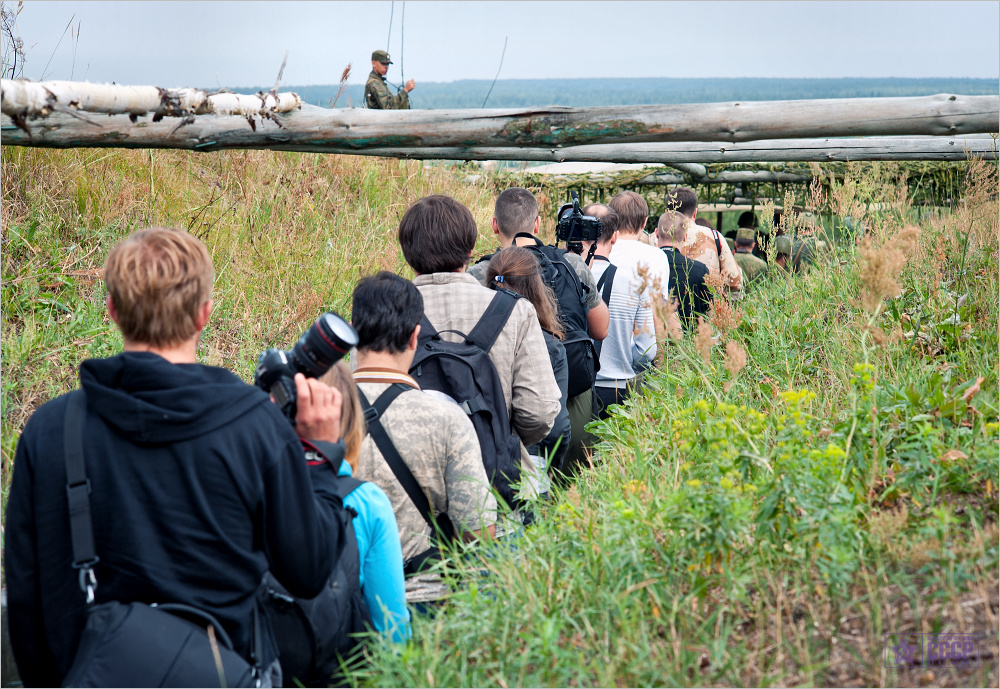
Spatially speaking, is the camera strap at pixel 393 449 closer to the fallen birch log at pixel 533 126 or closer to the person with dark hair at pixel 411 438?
the person with dark hair at pixel 411 438

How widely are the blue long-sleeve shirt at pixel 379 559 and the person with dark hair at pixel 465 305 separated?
45.2 inches

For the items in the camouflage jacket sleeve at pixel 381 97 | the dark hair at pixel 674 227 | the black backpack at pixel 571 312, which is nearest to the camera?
the black backpack at pixel 571 312

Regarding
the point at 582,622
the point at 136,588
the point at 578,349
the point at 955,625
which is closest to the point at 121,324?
the point at 136,588

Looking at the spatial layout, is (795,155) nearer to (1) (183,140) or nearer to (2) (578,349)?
(2) (578,349)

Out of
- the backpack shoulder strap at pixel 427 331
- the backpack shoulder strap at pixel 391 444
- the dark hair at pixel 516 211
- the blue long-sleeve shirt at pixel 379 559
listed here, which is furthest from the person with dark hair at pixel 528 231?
the blue long-sleeve shirt at pixel 379 559

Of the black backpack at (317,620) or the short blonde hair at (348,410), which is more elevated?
the short blonde hair at (348,410)

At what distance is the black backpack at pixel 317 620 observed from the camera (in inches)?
81.5

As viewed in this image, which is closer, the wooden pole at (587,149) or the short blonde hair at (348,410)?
the short blonde hair at (348,410)

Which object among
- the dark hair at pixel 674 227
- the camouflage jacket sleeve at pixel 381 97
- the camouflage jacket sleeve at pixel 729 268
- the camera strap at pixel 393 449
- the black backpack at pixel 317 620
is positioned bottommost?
the black backpack at pixel 317 620

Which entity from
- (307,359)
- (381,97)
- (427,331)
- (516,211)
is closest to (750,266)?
(516,211)

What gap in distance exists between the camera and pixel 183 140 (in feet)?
14.3

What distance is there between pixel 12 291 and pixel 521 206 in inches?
121

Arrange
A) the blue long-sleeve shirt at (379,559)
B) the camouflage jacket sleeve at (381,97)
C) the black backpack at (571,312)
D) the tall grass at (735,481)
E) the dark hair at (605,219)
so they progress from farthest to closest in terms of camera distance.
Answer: the camouflage jacket sleeve at (381,97)
the dark hair at (605,219)
the black backpack at (571,312)
the blue long-sleeve shirt at (379,559)
the tall grass at (735,481)

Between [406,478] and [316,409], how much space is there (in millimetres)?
691
